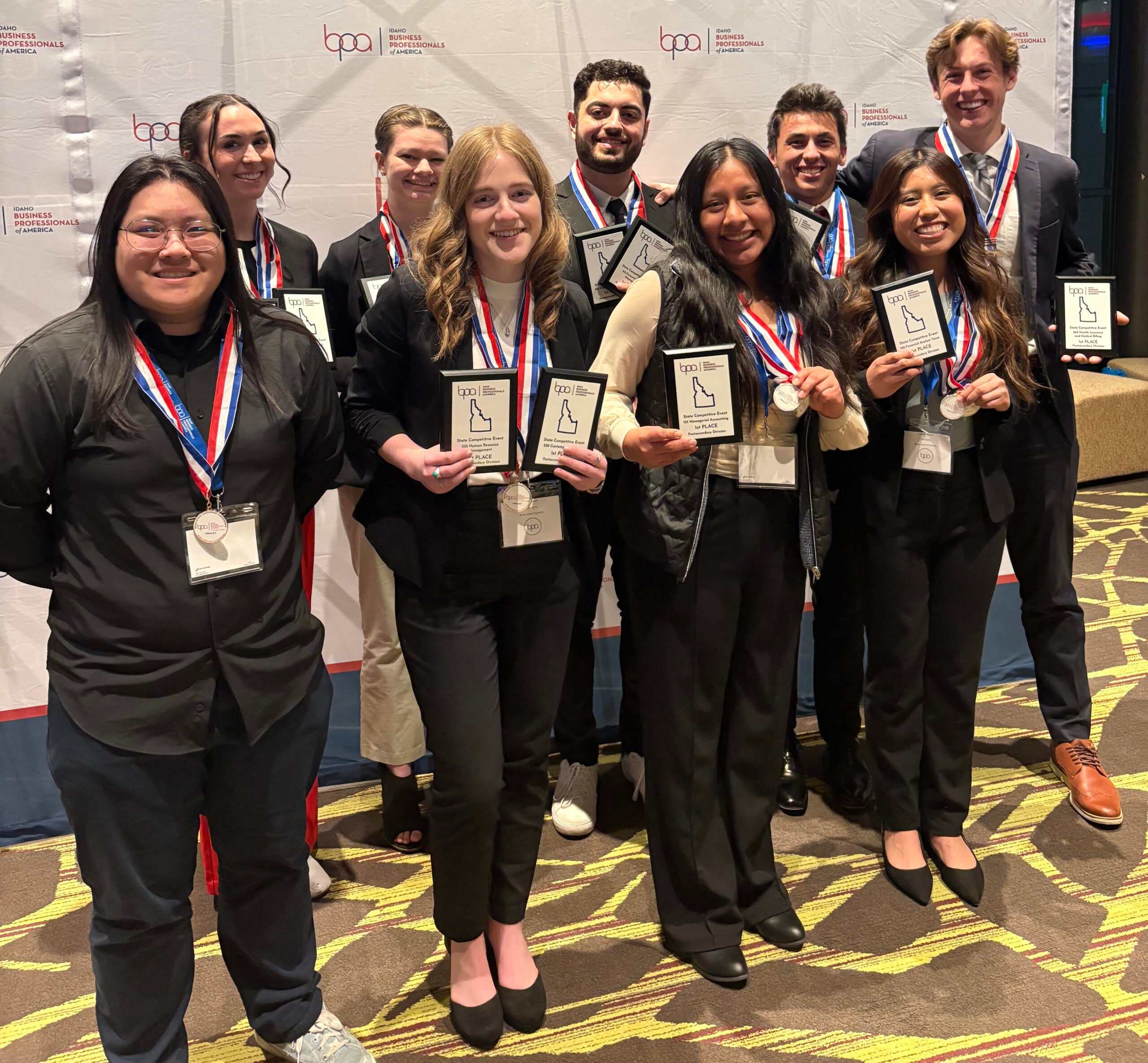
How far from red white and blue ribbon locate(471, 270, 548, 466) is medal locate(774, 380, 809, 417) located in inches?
18.1

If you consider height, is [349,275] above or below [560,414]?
above

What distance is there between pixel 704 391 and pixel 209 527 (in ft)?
3.01

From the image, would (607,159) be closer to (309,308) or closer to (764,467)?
(309,308)

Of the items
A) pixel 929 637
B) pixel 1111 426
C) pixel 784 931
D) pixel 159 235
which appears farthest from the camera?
pixel 1111 426

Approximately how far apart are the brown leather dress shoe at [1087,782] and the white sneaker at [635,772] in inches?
47.9

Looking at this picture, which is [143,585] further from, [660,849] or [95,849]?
[660,849]

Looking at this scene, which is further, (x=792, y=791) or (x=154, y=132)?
(x=792, y=791)

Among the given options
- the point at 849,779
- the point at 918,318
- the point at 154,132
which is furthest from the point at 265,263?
the point at 849,779

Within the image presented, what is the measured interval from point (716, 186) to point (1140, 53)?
253 inches

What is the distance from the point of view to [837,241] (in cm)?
301

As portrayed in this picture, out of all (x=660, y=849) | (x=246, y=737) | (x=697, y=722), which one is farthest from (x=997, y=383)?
(x=246, y=737)

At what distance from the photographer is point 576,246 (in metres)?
2.73

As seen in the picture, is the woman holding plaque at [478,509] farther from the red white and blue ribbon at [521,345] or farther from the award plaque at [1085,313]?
the award plaque at [1085,313]

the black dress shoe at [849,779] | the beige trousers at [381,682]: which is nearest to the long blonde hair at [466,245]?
the beige trousers at [381,682]
